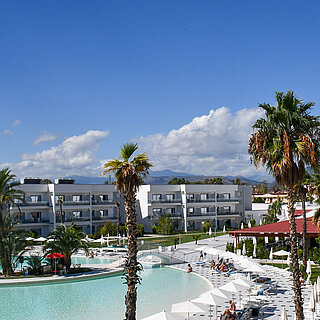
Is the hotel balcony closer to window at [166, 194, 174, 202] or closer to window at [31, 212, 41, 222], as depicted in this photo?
window at [166, 194, 174, 202]

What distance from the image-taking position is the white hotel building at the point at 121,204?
59.7 m

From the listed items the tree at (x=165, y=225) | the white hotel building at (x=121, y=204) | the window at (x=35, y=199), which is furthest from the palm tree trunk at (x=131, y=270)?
the window at (x=35, y=199)

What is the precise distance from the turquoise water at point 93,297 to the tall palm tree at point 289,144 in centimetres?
1012

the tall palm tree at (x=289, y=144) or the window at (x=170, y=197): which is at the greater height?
the tall palm tree at (x=289, y=144)

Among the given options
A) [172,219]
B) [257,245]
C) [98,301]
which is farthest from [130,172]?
[172,219]

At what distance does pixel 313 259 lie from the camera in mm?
34844

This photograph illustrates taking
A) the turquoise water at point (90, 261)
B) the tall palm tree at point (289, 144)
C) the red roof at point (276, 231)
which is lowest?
the turquoise water at point (90, 261)

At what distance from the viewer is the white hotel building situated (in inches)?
2351

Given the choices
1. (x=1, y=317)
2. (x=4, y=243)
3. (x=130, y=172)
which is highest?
(x=130, y=172)

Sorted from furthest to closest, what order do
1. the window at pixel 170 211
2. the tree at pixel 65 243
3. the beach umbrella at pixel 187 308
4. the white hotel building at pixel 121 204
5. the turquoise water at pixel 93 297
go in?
the window at pixel 170 211 < the white hotel building at pixel 121 204 < the tree at pixel 65 243 < the turquoise water at pixel 93 297 < the beach umbrella at pixel 187 308

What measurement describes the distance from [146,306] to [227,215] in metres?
51.2

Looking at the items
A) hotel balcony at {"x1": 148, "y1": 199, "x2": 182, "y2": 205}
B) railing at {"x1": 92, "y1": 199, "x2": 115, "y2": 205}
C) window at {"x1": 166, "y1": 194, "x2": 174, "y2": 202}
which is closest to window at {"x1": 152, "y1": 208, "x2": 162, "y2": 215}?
hotel balcony at {"x1": 148, "y1": 199, "x2": 182, "y2": 205}

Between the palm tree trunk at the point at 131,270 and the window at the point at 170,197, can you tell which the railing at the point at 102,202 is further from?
the palm tree trunk at the point at 131,270

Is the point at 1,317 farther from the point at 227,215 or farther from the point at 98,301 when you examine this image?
the point at 227,215
